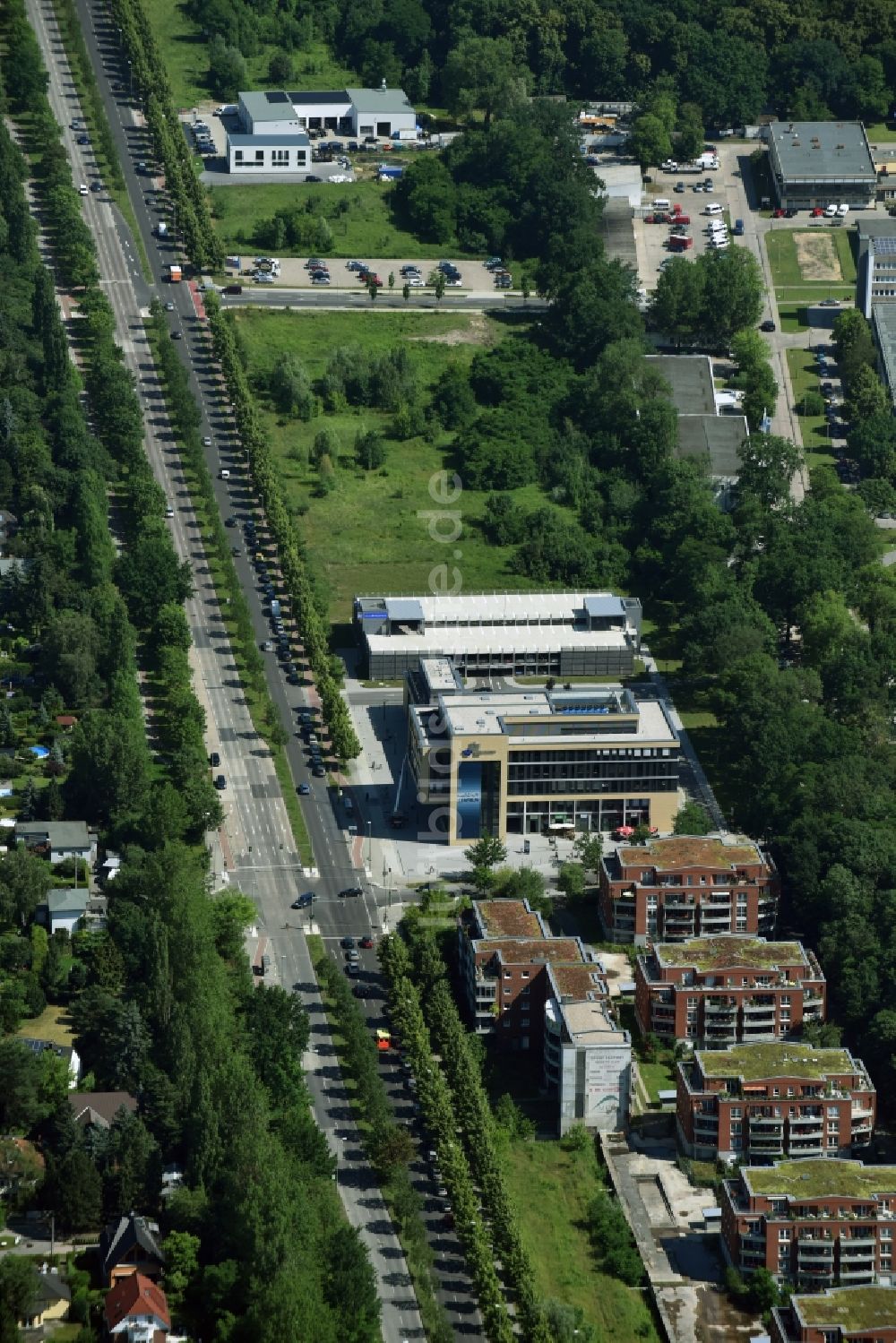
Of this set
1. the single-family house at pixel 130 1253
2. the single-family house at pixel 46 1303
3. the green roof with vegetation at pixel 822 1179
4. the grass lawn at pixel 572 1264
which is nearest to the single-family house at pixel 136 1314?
the single-family house at pixel 130 1253

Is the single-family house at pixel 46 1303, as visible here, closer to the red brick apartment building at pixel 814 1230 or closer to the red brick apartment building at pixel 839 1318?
the red brick apartment building at pixel 814 1230

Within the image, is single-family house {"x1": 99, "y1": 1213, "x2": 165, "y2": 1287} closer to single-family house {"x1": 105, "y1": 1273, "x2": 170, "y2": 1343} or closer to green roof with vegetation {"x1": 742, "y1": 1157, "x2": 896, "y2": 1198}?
single-family house {"x1": 105, "y1": 1273, "x2": 170, "y2": 1343}

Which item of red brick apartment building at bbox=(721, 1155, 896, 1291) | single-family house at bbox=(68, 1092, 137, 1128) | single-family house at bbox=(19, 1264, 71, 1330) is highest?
single-family house at bbox=(68, 1092, 137, 1128)

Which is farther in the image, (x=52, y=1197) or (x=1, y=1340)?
(x=52, y=1197)

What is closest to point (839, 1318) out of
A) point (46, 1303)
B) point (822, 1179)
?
point (822, 1179)

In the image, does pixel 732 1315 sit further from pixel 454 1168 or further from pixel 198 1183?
pixel 198 1183

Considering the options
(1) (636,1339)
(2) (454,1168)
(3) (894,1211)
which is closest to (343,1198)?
(2) (454,1168)

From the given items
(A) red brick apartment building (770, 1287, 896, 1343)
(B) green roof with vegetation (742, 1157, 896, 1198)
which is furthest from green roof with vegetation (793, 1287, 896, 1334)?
(B) green roof with vegetation (742, 1157, 896, 1198)
